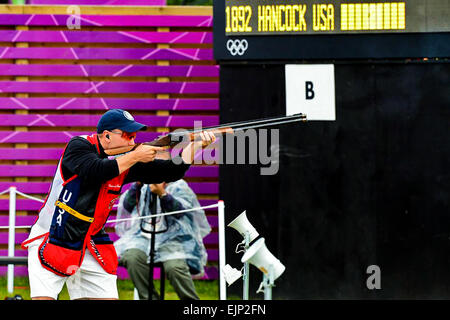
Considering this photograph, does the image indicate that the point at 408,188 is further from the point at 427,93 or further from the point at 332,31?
the point at 332,31

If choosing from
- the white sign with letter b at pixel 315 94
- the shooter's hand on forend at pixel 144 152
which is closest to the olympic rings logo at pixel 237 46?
the white sign with letter b at pixel 315 94

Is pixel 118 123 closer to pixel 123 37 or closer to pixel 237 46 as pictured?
pixel 237 46

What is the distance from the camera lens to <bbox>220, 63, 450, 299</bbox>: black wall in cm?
767

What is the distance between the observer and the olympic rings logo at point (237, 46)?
7.68 m

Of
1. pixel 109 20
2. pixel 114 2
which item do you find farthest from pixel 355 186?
pixel 114 2

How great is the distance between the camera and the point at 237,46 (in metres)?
7.69

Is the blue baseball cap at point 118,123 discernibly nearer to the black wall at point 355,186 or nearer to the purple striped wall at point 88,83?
the black wall at point 355,186

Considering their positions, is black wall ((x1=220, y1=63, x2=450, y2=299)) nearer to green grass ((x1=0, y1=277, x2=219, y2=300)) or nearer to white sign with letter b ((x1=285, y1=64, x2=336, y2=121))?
white sign with letter b ((x1=285, y1=64, x2=336, y2=121))

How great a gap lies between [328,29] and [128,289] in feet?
11.7

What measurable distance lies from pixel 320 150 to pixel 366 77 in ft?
2.91
